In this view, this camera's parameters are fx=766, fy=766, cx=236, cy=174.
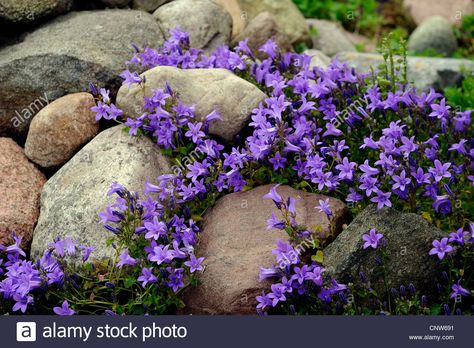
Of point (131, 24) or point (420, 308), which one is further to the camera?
point (131, 24)

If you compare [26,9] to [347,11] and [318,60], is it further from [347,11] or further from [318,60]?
[347,11]

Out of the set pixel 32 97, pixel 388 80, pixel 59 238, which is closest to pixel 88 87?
pixel 32 97

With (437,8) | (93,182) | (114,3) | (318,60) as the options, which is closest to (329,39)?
(318,60)

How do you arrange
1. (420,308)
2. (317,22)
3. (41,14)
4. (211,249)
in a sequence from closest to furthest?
(420,308) → (211,249) → (41,14) → (317,22)

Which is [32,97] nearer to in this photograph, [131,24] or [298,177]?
[131,24]

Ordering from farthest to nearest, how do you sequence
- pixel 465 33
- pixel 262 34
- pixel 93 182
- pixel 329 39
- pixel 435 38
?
pixel 465 33 < pixel 435 38 < pixel 329 39 < pixel 262 34 < pixel 93 182

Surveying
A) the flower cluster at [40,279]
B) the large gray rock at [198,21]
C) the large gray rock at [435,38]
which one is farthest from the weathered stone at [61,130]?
the large gray rock at [435,38]

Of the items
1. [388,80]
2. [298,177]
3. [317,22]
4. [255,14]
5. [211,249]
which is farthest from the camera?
[317,22]
